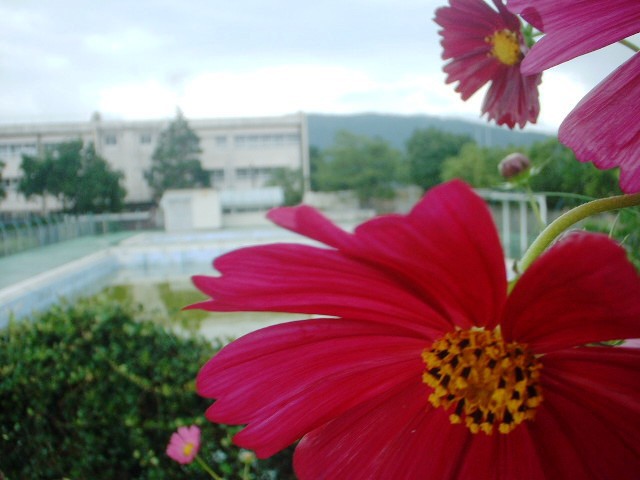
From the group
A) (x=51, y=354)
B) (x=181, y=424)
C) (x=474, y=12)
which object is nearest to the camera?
(x=474, y=12)

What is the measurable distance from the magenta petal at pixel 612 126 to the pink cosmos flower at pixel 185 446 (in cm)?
74

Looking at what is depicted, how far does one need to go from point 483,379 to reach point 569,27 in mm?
62

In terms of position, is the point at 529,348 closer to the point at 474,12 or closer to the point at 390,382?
the point at 390,382

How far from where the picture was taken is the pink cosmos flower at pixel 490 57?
0.66 ft

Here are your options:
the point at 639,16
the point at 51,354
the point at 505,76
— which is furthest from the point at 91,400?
the point at 639,16

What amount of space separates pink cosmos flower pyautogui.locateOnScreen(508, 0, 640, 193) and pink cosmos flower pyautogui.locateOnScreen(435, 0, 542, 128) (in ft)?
0.33

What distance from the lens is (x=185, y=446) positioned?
82 cm

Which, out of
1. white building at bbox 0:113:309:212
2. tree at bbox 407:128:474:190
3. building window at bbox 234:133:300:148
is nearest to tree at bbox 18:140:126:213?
white building at bbox 0:113:309:212

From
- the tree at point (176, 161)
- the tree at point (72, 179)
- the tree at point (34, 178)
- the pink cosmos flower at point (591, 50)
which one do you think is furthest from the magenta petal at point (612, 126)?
the tree at point (176, 161)

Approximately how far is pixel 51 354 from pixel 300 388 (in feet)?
4.99

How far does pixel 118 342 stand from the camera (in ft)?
5.03

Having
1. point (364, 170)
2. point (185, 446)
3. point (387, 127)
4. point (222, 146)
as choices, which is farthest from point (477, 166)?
point (185, 446)

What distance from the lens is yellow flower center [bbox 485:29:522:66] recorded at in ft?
0.68

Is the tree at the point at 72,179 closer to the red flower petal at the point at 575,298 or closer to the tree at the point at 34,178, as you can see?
the tree at the point at 34,178
